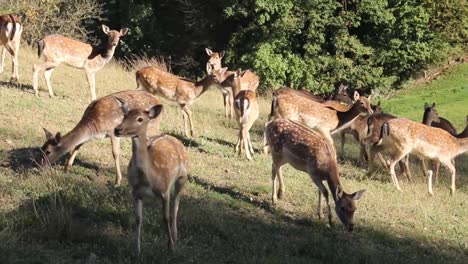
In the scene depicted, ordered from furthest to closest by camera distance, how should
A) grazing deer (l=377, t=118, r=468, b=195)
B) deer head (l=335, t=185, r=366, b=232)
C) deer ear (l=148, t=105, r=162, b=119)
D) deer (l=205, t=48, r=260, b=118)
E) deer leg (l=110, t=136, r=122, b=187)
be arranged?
deer (l=205, t=48, r=260, b=118) < grazing deer (l=377, t=118, r=468, b=195) < deer leg (l=110, t=136, r=122, b=187) < deer head (l=335, t=185, r=366, b=232) < deer ear (l=148, t=105, r=162, b=119)

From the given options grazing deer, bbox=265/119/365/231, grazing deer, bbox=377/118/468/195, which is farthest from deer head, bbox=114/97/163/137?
grazing deer, bbox=377/118/468/195

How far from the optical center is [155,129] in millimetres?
10219

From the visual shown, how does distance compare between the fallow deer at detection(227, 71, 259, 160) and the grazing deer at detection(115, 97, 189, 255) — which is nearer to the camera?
the grazing deer at detection(115, 97, 189, 255)

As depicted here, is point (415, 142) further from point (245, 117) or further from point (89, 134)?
point (89, 134)

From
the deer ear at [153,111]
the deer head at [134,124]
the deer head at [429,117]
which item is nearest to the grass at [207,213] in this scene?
the deer head at [134,124]

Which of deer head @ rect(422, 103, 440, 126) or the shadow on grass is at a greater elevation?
the shadow on grass

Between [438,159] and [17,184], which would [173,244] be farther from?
[438,159]

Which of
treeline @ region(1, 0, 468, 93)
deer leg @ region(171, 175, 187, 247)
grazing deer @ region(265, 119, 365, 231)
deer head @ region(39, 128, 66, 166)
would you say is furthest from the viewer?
treeline @ region(1, 0, 468, 93)

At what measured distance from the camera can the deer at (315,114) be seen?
42.0ft

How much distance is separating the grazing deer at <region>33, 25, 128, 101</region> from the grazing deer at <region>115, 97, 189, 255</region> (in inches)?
282

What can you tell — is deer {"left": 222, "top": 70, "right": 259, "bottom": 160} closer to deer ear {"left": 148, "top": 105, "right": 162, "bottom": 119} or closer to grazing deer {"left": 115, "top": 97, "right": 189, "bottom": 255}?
grazing deer {"left": 115, "top": 97, "right": 189, "bottom": 255}

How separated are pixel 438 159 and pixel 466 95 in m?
16.8

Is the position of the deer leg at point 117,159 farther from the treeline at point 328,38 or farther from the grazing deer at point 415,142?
the treeline at point 328,38

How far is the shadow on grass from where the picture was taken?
21.5ft
